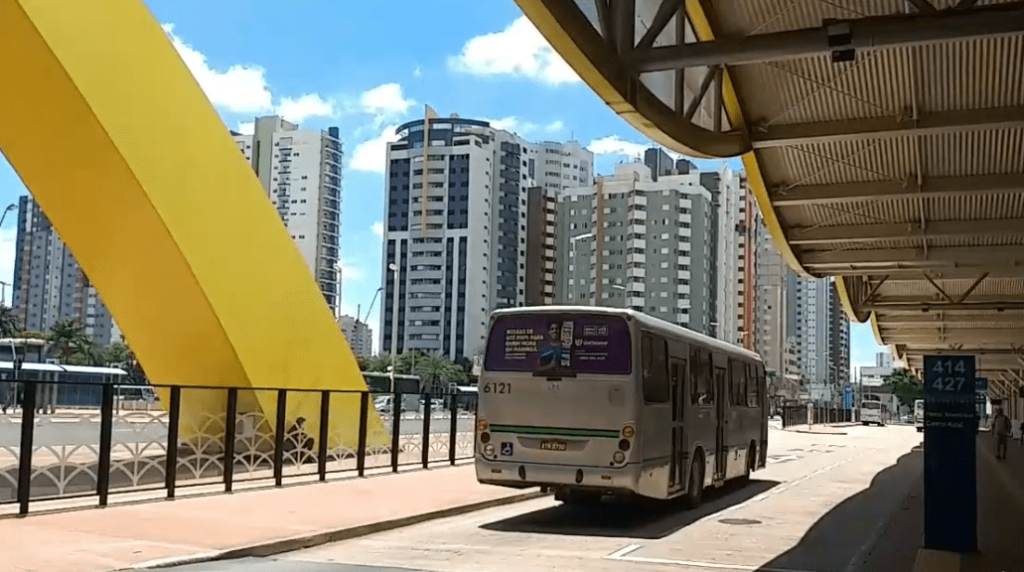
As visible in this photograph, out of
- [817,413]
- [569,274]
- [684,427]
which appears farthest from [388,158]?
[684,427]

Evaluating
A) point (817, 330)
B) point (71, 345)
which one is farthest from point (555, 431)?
point (817, 330)

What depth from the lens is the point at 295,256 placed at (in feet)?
74.9

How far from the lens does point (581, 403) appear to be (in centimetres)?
1438

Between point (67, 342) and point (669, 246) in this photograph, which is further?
point (669, 246)

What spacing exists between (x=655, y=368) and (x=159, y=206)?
948 centimetres

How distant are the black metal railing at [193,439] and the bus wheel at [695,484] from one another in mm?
6298

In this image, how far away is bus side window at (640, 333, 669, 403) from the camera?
14617 millimetres

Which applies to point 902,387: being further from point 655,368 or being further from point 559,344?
point 559,344

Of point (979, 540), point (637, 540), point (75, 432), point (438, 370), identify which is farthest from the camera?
point (438, 370)

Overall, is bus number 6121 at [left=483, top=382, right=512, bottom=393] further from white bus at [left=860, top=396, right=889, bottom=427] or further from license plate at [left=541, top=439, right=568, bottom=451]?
white bus at [left=860, top=396, right=889, bottom=427]

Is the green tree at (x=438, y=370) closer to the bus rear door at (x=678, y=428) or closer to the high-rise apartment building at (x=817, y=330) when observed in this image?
the bus rear door at (x=678, y=428)

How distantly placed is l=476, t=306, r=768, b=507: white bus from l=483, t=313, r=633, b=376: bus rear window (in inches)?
0.5

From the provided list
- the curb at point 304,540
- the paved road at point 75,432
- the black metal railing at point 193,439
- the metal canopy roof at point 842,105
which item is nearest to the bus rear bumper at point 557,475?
the curb at point 304,540

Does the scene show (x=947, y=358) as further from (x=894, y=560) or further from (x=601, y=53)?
(x=601, y=53)
